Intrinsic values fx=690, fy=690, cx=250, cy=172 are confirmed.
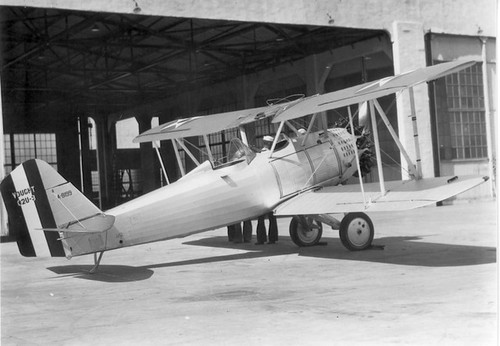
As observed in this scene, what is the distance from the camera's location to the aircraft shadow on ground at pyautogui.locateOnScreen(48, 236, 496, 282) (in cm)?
1083

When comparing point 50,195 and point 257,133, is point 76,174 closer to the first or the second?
point 257,133

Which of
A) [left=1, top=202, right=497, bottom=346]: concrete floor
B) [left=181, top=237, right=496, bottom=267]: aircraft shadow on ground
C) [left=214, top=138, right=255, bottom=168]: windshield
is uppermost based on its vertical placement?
[left=214, top=138, right=255, bottom=168]: windshield

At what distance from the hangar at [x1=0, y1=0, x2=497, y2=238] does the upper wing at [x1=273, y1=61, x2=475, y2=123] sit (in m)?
7.87

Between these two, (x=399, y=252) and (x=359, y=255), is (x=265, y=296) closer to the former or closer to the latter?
(x=359, y=255)

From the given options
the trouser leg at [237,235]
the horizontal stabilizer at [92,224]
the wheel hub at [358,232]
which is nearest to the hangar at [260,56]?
the trouser leg at [237,235]

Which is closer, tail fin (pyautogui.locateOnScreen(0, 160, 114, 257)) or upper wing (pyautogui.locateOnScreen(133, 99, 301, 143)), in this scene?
tail fin (pyautogui.locateOnScreen(0, 160, 114, 257))

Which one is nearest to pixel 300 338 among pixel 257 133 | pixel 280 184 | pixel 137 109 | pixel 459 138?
pixel 280 184

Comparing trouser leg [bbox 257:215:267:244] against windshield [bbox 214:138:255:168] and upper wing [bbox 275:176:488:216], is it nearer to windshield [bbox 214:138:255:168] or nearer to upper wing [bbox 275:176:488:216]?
upper wing [bbox 275:176:488:216]

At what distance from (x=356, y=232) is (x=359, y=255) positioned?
2.14 feet

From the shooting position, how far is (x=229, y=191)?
1220 centimetres

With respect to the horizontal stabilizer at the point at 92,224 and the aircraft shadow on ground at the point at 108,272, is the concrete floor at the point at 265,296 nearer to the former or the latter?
the aircraft shadow on ground at the point at 108,272

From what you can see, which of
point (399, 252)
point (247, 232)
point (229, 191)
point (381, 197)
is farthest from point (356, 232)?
point (247, 232)

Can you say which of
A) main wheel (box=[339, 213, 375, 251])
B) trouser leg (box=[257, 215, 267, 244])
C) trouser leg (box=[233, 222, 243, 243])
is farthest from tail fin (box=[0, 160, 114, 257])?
trouser leg (box=[233, 222, 243, 243])

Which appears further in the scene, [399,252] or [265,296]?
[399,252]
